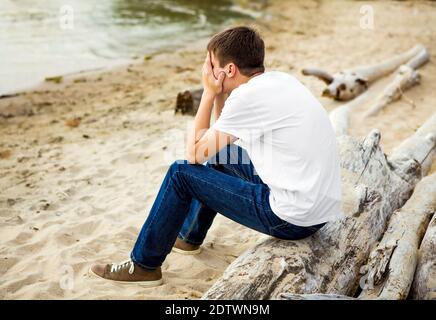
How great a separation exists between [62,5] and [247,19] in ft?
16.3

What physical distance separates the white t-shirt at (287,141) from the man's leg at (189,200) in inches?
5.0

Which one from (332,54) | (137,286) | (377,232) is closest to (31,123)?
(137,286)

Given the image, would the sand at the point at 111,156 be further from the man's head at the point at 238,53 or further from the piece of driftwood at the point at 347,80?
the man's head at the point at 238,53

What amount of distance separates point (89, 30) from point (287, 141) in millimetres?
10486

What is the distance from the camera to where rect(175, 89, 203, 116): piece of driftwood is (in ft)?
23.0

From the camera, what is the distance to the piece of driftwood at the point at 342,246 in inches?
105

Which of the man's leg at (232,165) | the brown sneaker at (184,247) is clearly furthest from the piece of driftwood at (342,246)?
the brown sneaker at (184,247)

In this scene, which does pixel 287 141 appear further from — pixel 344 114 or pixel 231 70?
pixel 344 114

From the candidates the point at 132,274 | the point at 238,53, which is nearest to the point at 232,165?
the point at 238,53

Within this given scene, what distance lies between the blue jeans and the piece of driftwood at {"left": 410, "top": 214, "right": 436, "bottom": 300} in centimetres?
60

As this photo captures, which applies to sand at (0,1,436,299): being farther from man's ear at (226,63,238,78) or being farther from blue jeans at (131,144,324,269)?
man's ear at (226,63,238,78)

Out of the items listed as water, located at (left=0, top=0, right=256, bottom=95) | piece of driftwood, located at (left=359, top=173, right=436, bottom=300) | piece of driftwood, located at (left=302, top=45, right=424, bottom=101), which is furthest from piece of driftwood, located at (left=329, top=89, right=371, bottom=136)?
water, located at (left=0, top=0, right=256, bottom=95)

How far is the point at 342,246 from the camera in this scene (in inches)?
123

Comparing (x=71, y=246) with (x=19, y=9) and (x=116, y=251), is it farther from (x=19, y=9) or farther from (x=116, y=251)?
(x=19, y=9)
